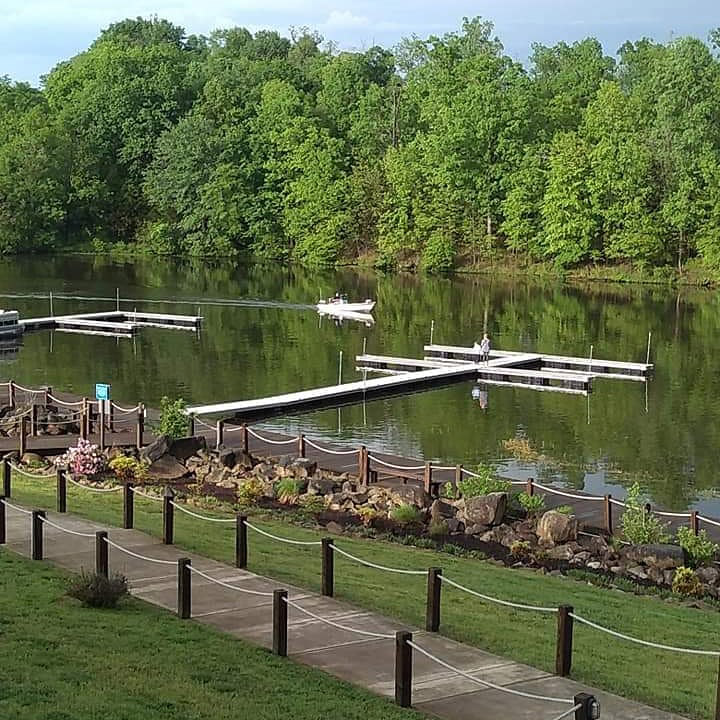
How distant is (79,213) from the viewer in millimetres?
99375

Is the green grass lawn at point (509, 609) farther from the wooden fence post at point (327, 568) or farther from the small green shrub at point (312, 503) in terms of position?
the small green shrub at point (312, 503)

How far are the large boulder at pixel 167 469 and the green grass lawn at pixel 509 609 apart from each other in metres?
3.96

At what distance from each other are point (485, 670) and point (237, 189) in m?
86.0

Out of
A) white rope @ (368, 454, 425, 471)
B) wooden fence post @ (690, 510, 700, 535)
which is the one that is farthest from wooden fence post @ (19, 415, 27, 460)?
wooden fence post @ (690, 510, 700, 535)

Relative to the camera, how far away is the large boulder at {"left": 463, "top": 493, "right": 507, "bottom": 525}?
19625 millimetres

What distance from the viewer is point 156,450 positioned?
77.9ft

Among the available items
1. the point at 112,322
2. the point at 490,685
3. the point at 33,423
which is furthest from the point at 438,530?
the point at 112,322

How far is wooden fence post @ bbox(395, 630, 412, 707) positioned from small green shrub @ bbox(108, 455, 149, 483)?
13.5 meters

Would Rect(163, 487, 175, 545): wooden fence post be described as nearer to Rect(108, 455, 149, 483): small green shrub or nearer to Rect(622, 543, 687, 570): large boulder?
Rect(622, 543, 687, 570): large boulder

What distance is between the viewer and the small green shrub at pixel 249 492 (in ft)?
69.1

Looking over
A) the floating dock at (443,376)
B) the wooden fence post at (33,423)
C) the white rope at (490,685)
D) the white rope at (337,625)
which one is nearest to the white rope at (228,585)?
the white rope at (337,625)

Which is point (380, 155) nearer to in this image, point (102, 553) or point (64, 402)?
point (64, 402)

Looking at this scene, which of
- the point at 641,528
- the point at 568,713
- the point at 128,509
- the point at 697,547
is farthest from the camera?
the point at 641,528

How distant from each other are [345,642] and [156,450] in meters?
13.1
